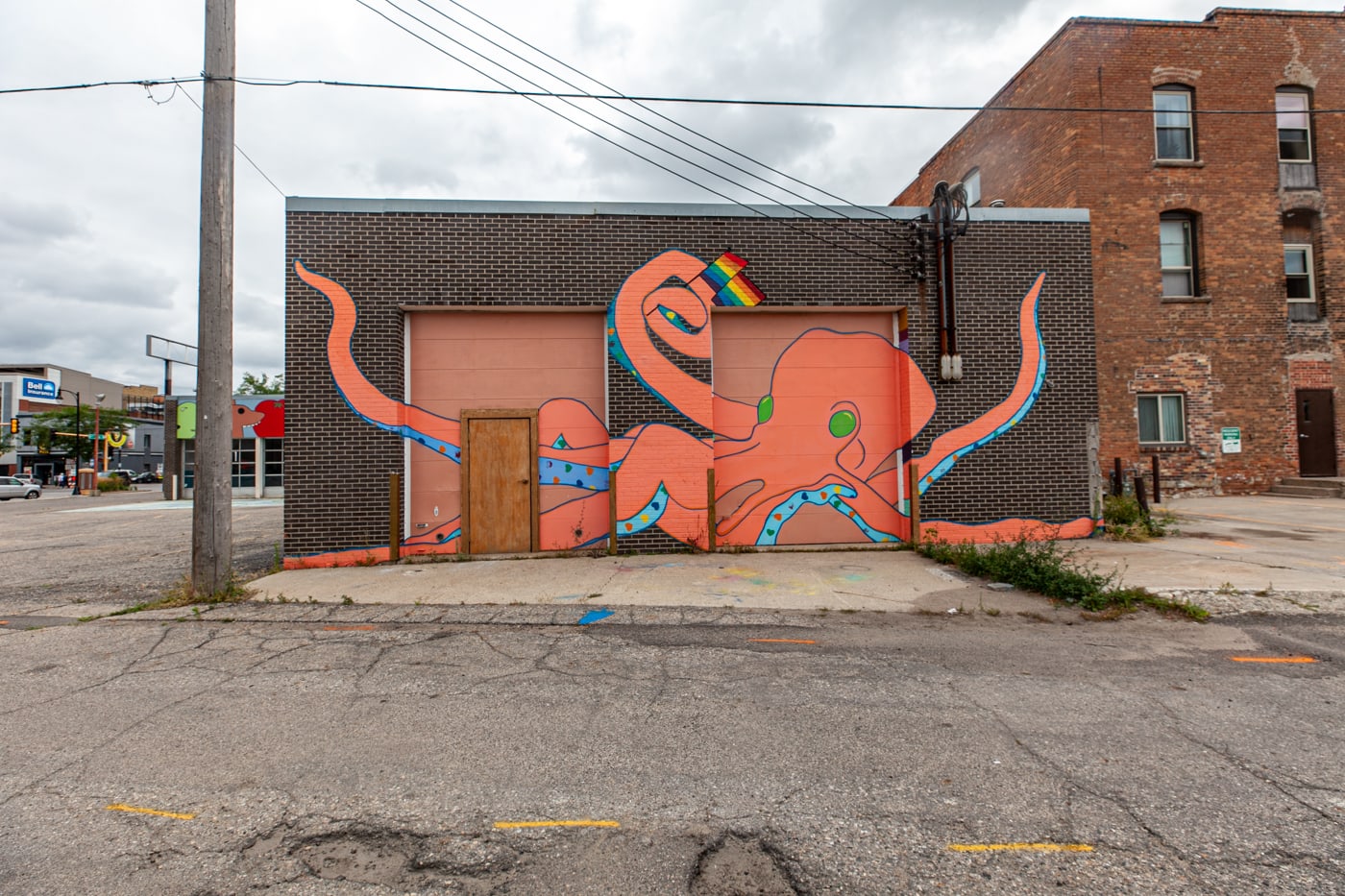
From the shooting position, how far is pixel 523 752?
3.60m

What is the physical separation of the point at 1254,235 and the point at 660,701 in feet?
70.4

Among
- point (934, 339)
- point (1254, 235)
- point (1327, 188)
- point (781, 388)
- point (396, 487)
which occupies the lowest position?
point (396, 487)

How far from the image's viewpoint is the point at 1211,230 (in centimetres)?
1748

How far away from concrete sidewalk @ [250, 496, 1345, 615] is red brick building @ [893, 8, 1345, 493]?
728 centimetres

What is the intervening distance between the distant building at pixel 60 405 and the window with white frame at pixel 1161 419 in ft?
235

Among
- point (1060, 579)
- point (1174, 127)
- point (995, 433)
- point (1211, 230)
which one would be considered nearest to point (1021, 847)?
point (1060, 579)

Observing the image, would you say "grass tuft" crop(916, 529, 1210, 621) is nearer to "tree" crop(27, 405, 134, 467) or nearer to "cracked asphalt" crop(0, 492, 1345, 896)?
"cracked asphalt" crop(0, 492, 1345, 896)

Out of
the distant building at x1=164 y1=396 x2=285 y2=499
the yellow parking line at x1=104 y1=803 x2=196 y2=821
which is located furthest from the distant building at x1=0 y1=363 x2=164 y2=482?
the yellow parking line at x1=104 y1=803 x2=196 y2=821

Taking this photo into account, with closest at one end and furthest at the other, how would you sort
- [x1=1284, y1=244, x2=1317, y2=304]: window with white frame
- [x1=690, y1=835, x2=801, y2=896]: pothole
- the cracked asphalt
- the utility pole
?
[x1=690, y1=835, x2=801, y2=896]: pothole → the cracked asphalt → the utility pole → [x1=1284, y1=244, x2=1317, y2=304]: window with white frame

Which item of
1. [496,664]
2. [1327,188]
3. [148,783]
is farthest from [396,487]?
[1327,188]

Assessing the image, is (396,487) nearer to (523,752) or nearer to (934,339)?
(523,752)

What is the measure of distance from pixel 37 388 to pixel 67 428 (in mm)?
13757

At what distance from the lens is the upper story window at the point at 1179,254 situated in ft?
57.9

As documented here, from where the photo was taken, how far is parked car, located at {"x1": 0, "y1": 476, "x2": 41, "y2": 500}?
34.9m
